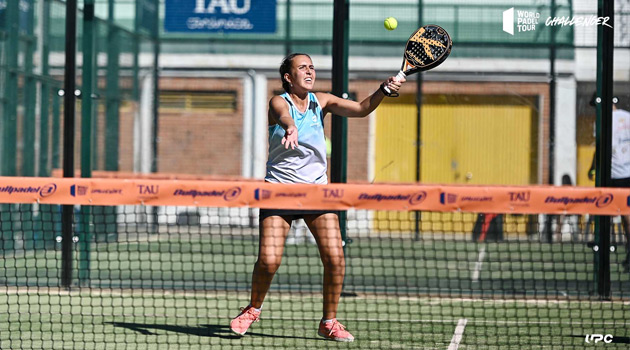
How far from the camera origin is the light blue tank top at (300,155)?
6504 mm

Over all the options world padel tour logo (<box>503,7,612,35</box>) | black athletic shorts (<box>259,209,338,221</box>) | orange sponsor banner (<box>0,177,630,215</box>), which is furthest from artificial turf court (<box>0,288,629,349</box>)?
world padel tour logo (<box>503,7,612,35</box>)

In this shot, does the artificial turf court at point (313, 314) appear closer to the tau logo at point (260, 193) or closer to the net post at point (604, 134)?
the net post at point (604, 134)

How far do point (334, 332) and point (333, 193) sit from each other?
104 centimetres

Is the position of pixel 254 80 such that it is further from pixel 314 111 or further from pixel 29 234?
pixel 314 111

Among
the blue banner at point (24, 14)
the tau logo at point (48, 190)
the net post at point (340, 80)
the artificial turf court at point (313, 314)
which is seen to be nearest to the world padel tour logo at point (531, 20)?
the net post at point (340, 80)

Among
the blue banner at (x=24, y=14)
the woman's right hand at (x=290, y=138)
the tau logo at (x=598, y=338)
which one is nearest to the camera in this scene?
the woman's right hand at (x=290, y=138)

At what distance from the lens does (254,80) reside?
14.9 metres

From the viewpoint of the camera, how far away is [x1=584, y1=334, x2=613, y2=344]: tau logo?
6672 millimetres

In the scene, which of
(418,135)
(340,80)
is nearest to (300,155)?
(340,80)

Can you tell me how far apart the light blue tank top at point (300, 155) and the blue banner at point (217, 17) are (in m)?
6.37

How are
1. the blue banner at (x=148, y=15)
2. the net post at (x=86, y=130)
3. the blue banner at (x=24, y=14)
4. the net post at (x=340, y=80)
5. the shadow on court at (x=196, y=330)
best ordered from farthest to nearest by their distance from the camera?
the blue banner at (x=148, y=15) → the blue banner at (x=24, y=14) → the net post at (x=86, y=130) → the net post at (x=340, y=80) → the shadow on court at (x=196, y=330)

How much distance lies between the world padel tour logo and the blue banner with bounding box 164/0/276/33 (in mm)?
3922

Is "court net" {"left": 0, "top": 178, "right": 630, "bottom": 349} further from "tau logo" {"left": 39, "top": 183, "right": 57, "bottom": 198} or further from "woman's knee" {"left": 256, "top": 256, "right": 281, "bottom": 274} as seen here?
"woman's knee" {"left": 256, "top": 256, "right": 281, "bottom": 274}

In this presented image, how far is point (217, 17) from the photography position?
1347 cm
